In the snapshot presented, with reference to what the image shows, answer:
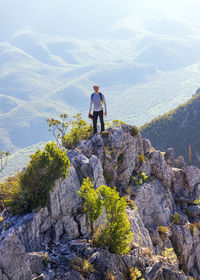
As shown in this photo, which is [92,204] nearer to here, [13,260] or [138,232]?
[13,260]

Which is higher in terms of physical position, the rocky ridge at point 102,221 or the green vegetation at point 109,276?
the rocky ridge at point 102,221

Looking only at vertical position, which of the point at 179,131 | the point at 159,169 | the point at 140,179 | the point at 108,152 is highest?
the point at 179,131

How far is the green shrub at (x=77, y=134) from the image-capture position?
19969 mm

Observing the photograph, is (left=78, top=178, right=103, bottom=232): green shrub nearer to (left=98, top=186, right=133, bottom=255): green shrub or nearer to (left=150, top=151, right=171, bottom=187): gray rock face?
(left=98, top=186, right=133, bottom=255): green shrub

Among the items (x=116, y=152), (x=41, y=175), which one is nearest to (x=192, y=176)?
(x=116, y=152)

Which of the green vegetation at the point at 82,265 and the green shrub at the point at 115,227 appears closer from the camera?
the green vegetation at the point at 82,265

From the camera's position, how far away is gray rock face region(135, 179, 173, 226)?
20703 millimetres

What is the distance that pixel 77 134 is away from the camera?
66.3 ft

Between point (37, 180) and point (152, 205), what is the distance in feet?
34.4

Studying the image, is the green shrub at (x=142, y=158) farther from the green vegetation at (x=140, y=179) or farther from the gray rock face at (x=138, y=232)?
the gray rock face at (x=138, y=232)

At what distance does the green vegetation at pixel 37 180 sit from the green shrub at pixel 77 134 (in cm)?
504

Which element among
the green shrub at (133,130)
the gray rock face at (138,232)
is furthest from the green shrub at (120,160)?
the gray rock face at (138,232)

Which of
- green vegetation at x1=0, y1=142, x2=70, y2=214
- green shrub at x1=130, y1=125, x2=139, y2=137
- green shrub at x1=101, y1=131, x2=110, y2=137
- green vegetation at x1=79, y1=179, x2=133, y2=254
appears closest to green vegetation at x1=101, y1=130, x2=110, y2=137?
green shrub at x1=101, y1=131, x2=110, y2=137

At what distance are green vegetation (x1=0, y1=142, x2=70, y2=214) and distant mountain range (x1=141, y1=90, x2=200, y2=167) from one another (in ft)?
240
